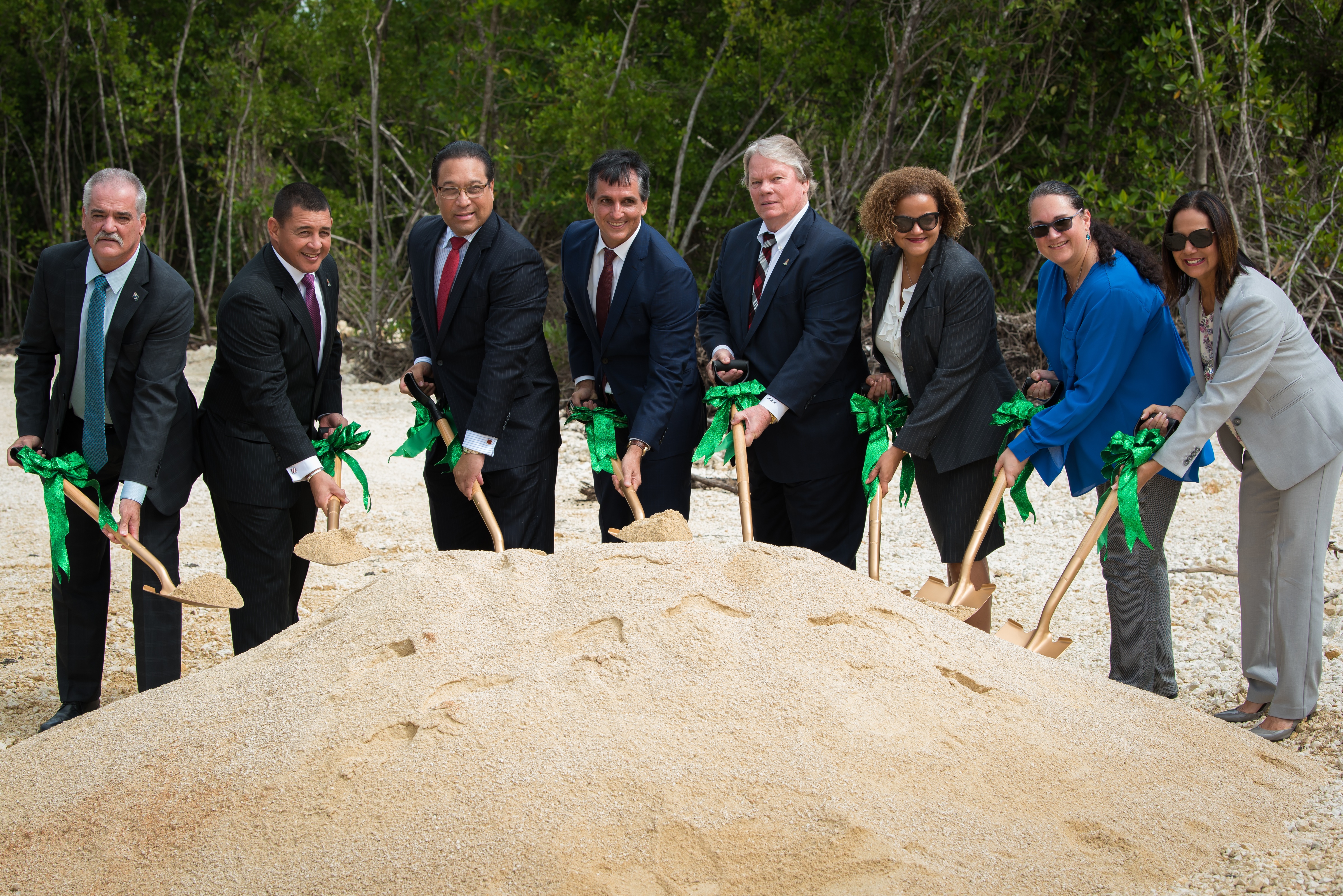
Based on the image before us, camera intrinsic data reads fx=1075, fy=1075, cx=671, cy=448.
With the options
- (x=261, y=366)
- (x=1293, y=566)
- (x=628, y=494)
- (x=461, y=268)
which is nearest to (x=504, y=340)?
(x=461, y=268)

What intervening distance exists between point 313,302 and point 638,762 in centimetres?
197

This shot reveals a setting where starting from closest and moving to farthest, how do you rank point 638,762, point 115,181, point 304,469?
point 638,762 → point 115,181 → point 304,469

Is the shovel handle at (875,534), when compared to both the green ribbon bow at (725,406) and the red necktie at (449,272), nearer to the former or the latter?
the green ribbon bow at (725,406)

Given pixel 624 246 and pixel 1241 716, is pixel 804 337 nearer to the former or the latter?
pixel 624 246

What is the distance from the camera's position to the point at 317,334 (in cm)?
334

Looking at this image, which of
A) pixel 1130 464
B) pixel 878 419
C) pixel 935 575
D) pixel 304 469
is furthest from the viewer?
pixel 935 575

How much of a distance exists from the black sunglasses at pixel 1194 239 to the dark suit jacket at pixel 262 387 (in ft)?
7.90

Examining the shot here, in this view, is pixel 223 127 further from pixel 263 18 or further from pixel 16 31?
pixel 16 31

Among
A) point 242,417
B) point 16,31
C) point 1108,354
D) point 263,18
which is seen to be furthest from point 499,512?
point 16,31

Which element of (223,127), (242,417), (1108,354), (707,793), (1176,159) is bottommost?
(707,793)

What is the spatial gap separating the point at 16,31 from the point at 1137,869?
40.2ft

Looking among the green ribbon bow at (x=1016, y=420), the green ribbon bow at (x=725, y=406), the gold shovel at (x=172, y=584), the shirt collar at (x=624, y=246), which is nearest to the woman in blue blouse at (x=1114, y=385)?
the green ribbon bow at (x=1016, y=420)

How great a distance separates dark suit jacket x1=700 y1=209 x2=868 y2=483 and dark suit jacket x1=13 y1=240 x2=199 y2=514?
1.63 meters

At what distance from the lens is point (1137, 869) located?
1.98 meters
